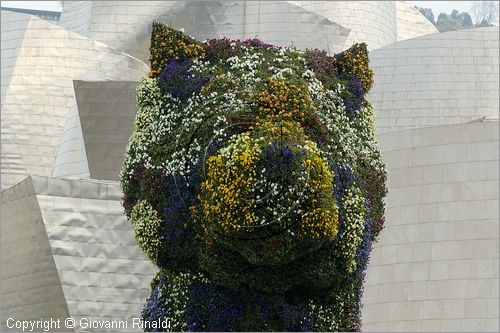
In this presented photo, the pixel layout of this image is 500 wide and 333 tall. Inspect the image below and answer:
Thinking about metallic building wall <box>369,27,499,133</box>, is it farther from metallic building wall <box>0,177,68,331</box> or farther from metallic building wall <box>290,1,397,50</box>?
metallic building wall <box>0,177,68,331</box>

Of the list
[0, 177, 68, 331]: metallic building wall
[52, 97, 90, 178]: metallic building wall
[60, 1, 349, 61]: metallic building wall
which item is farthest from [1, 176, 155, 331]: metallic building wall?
[60, 1, 349, 61]: metallic building wall

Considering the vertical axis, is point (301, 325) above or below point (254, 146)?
below

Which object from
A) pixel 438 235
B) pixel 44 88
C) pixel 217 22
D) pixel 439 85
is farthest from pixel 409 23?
pixel 438 235

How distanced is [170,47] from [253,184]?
11.8 feet

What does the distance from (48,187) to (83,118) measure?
5914 mm

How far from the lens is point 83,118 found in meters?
37.6

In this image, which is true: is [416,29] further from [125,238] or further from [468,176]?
[125,238]

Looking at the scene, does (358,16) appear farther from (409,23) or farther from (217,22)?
(409,23)

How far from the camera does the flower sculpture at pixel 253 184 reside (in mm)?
20531

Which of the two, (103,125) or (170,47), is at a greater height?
(170,47)

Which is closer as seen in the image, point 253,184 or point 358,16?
point 253,184

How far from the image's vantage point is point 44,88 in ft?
142

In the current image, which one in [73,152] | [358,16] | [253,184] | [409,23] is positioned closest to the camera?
[253,184]

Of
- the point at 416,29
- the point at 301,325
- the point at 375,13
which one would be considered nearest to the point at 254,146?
the point at 301,325
